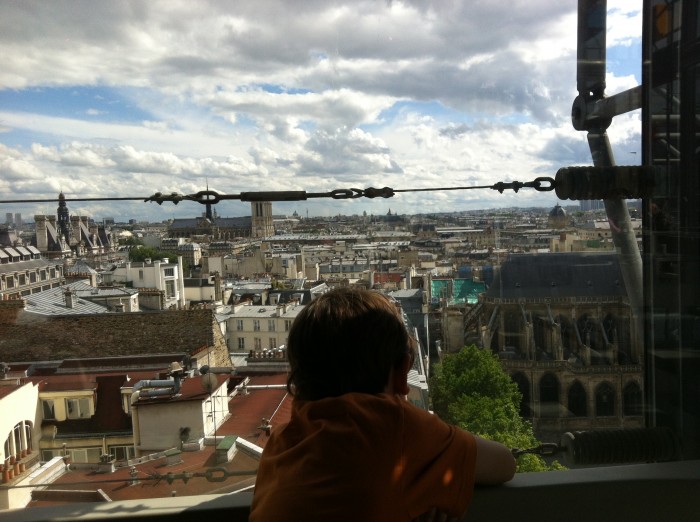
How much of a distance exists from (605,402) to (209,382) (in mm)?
999

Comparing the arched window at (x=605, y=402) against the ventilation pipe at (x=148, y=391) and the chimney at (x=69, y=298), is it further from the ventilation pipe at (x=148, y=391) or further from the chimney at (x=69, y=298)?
the chimney at (x=69, y=298)

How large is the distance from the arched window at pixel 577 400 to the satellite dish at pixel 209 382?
0.91 m

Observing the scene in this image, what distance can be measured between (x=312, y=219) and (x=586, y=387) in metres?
0.90

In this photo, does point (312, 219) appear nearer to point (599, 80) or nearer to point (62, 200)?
point (62, 200)

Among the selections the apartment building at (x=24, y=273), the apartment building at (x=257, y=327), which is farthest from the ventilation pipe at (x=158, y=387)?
the apartment building at (x=24, y=273)

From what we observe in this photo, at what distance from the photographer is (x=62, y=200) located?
147cm

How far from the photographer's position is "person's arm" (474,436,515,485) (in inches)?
37.8

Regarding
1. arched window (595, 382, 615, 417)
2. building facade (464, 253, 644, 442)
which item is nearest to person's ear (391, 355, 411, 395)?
building facade (464, 253, 644, 442)

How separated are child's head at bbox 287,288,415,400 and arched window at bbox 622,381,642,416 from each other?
0.96 m

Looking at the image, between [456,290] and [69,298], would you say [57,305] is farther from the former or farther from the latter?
[456,290]

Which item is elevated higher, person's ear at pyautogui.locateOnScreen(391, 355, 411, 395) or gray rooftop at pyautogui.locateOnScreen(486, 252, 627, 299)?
gray rooftop at pyautogui.locateOnScreen(486, 252, 627, 299)

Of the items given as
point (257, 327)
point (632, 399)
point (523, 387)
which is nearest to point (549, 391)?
point (523, 387)

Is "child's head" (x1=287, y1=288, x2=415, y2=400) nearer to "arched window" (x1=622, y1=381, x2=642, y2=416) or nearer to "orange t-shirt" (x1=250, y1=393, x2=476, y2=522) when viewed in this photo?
"orange t-shirt" (x1=250, y1=393, x2=476, y2=522)

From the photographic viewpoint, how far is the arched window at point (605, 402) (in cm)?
159
